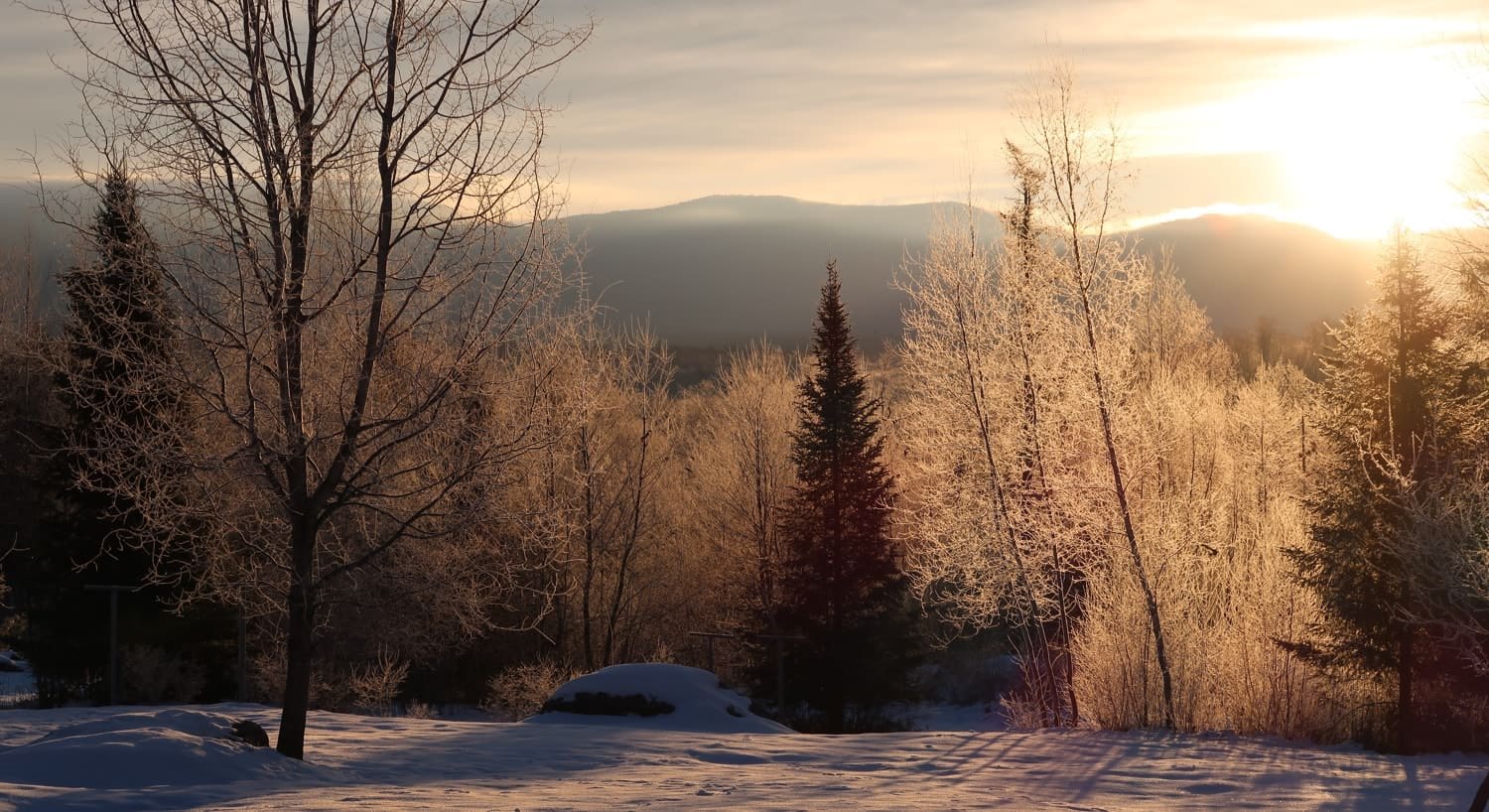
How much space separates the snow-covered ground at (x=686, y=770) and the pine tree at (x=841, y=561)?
1744cm

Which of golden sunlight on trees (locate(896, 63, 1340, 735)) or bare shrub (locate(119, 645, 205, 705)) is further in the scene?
bare shrub (locate(119, 645, 205, 705))

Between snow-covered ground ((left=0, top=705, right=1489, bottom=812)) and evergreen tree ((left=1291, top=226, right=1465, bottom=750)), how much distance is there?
142 centimetres

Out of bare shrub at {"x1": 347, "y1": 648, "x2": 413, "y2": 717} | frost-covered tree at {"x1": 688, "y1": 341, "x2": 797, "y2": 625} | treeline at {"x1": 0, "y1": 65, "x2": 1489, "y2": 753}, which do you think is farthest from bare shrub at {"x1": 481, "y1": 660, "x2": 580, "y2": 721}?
frost-covered tree at {"x1": 688, "y1": 341, "x2": 797, "y2": 625}

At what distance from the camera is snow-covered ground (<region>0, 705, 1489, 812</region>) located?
9.40 metres

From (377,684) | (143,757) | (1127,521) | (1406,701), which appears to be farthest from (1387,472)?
(377,684)

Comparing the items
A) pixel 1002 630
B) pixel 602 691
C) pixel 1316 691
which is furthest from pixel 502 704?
pixel 1316 691

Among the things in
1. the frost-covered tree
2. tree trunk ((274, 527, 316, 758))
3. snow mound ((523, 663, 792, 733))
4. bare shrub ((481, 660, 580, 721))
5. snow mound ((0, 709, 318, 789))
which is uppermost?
the frost-covered tree

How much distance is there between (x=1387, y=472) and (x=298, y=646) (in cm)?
1152

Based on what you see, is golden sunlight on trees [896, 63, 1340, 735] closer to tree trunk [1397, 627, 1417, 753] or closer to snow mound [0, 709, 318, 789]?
tree trunk [1397, 627, 1417, 753]

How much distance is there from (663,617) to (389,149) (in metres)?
28.2

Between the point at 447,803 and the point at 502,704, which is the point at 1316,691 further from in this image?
the point at 502,704

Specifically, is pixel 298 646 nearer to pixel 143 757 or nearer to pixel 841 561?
pixel 143 757

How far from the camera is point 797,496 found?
34375mm

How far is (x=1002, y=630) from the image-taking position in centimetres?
3969
